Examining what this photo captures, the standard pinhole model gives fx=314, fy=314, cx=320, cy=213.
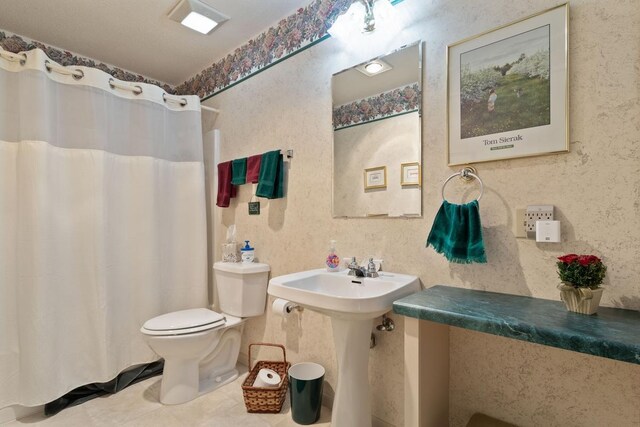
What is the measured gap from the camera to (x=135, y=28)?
7.13 ft

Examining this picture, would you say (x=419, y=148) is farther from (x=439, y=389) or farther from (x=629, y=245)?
(x=439, y=389)

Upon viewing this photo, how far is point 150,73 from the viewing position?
2.82 meters

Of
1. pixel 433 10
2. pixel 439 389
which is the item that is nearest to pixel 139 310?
pixel 439 389

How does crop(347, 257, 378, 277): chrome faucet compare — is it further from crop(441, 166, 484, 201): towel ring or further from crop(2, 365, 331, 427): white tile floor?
crop(2, 365, 331, 427): white tile floor

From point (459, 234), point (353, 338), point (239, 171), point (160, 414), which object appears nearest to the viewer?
point (459, 234)

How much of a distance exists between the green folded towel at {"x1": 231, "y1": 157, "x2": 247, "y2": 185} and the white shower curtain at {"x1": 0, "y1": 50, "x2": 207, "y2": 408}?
292 mm

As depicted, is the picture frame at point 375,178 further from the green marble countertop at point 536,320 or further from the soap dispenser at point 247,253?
the soap dispenser at point 247,253

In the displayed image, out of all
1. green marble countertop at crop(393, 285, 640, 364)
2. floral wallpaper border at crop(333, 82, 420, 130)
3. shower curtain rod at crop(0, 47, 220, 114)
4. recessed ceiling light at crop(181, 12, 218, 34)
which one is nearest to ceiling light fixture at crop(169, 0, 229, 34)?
recessed ceiling light at crop(181, 12, 218, 34)

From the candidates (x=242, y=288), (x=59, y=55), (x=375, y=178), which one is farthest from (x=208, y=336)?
(x=59, y=55)

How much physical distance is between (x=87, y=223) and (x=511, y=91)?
95.0 inches

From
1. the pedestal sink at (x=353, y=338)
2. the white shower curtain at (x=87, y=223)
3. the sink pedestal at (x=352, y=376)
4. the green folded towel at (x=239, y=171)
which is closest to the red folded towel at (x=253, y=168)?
the green folded towel at (x=239, y=171)

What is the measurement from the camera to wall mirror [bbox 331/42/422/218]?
1501mm

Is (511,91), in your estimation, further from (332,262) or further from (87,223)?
(87,223)

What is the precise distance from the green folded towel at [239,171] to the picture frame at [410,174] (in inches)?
49.1
